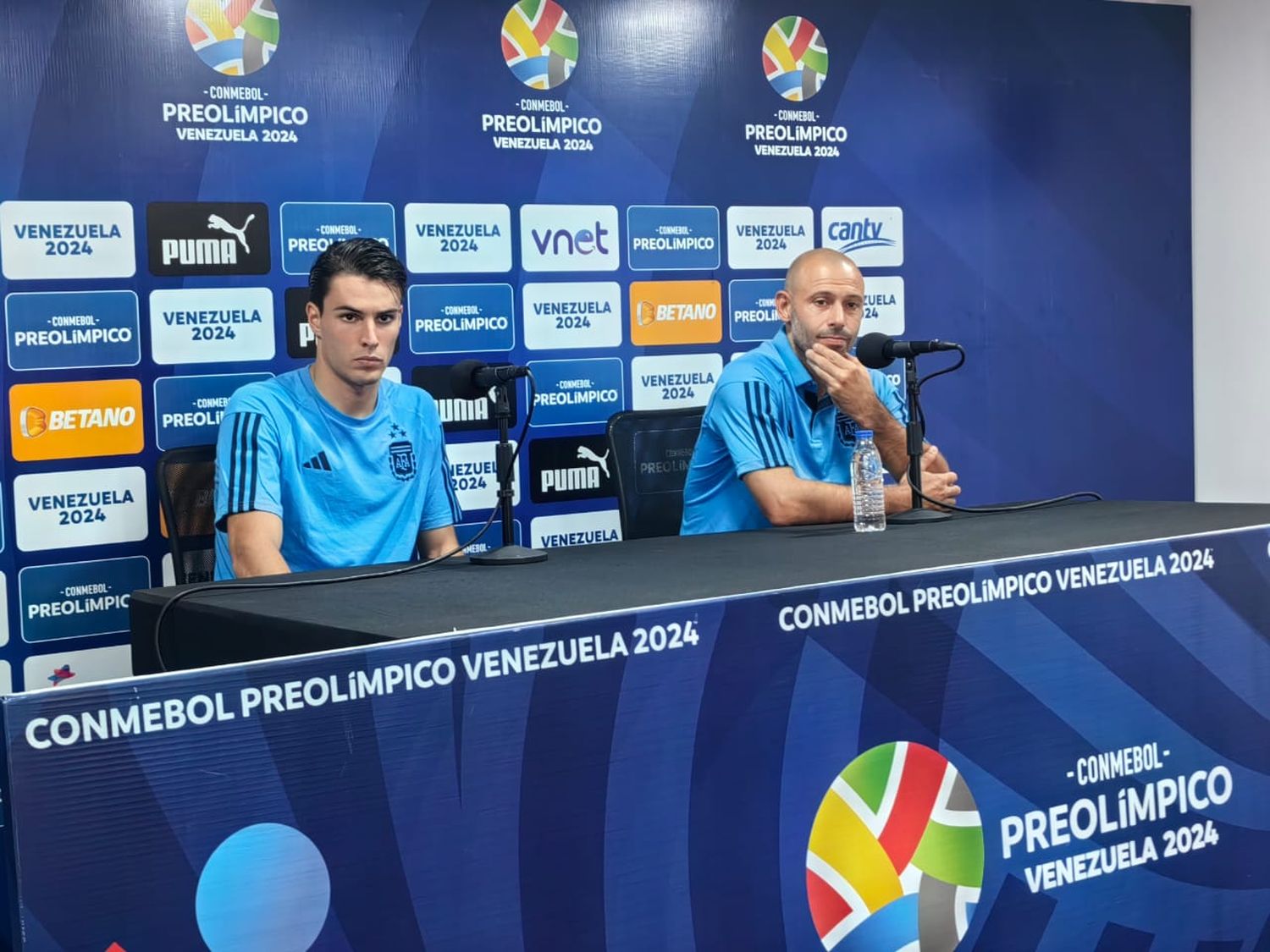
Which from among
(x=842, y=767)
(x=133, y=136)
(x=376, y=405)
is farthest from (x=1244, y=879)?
(x=133, y=136)

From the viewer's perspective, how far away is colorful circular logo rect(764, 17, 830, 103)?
3.98 meters

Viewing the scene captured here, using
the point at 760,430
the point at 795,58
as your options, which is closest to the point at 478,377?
the point at 760,430

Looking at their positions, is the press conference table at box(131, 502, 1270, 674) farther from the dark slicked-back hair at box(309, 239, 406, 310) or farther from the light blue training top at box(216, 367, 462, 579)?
the dark slicked-back hair at box(309, 239, 406, 310)

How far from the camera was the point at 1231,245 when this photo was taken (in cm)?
461

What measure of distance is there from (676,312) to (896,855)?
232 centimetres

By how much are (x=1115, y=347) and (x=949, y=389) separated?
0.69 m

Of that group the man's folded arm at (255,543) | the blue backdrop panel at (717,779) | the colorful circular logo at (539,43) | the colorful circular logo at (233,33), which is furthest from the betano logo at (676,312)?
the blue backdrop panel at (717,779)

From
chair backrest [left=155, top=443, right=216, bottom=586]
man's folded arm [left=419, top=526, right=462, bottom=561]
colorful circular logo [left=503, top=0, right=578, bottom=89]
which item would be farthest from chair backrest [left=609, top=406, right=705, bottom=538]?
colorful circular logo [left=503, top=0, right=578, bottom=89]

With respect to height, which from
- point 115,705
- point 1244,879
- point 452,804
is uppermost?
point 115,705

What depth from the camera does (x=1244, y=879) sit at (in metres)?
2.06

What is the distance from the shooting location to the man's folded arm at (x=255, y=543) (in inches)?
102

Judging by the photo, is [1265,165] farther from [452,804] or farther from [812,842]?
[452,804]

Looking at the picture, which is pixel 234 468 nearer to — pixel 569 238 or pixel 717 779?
pixel 569 238

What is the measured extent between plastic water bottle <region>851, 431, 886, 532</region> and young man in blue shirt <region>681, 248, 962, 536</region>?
13 centimetres
